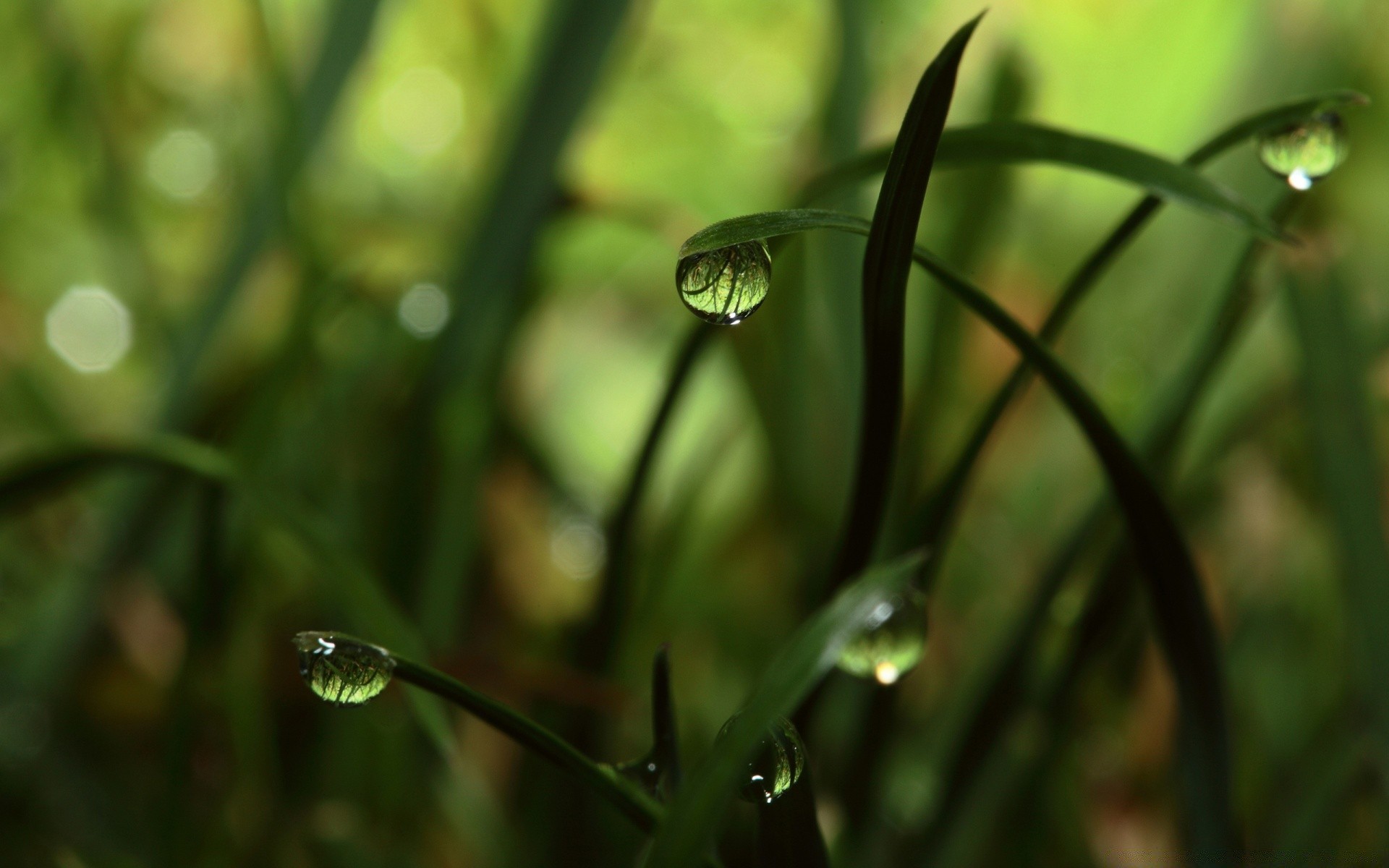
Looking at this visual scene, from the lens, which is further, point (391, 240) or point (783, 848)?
point (391, 240)

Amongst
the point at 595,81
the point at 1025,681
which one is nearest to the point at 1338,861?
the point at 1025,681

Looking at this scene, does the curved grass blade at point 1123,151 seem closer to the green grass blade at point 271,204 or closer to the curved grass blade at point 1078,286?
the curved grass blade at point 1078,286

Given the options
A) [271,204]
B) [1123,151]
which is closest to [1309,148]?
[1123,151]

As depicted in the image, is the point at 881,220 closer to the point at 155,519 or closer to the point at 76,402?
the point at 155,519

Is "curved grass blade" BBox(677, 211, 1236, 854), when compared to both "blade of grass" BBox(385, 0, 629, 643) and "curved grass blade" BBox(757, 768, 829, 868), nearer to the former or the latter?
"curved grass blade" BBox(757, 768, 829, 868)

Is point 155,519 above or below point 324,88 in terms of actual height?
below

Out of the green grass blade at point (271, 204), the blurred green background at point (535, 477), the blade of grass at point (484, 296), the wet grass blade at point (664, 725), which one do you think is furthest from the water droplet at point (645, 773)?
the green grass blade at point (271, 204)

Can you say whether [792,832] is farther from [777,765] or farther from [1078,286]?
[1078,286]
